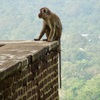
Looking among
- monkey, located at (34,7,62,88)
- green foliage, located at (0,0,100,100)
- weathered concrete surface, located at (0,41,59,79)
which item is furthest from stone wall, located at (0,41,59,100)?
green foliage, located at (0,0,100,100)

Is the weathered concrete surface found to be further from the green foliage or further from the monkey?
the green foliage

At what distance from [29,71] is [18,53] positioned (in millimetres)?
239

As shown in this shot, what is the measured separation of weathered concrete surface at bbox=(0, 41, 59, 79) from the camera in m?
5.08

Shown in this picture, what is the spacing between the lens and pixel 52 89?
6.94 meters

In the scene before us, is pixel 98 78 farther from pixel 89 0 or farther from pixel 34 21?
pixel 89 0

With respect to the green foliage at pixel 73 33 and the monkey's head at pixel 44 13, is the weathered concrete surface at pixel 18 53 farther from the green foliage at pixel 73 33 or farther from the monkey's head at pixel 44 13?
the green foliage at pixel 73 33

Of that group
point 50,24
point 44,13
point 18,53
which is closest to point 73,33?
point 50,24

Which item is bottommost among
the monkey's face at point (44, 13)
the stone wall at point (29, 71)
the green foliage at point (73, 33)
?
the green foliage at point (73, 33)

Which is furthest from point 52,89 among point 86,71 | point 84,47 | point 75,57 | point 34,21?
point 34,21

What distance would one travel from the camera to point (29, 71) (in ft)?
19.2

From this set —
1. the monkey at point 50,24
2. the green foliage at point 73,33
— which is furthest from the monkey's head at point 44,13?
the green foliage at point 73,33

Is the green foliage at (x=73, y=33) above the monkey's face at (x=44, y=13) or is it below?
below

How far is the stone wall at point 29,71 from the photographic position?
16.8 ft

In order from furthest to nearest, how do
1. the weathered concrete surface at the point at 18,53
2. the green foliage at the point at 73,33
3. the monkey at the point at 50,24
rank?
the green foliage at the point at 73,33 → the monkey at the point at 50,24 → the weathered concrete surface at the point at 18,53
